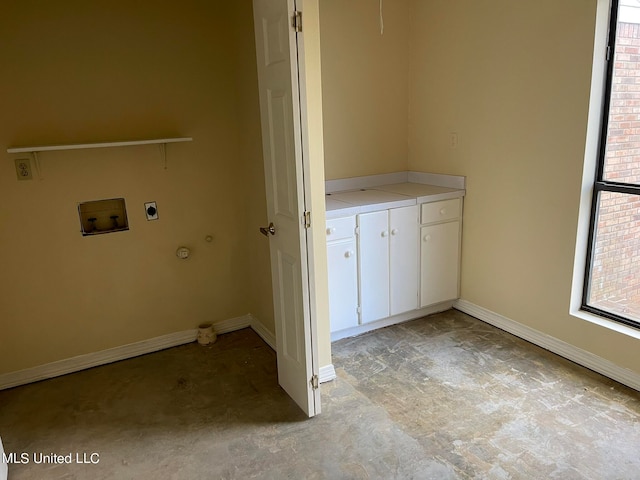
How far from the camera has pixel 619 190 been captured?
102 inches

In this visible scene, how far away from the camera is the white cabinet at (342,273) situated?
3.00 meters

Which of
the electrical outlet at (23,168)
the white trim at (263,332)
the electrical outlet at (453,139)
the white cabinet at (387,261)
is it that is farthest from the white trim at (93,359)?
the electrical outlet at (453,139)

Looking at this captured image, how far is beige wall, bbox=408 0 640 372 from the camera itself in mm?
2678

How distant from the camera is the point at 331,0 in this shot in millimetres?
3303

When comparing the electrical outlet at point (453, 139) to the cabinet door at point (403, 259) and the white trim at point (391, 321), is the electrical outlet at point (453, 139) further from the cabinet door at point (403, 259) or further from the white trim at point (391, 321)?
the white trim at point (391, 321)

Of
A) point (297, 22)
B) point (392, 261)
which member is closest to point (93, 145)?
point (297, 22)

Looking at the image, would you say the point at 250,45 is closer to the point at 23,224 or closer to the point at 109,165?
the point at 109,165

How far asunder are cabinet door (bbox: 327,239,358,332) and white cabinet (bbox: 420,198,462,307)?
22.8 inches

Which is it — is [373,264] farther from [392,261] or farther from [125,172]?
[125,172]

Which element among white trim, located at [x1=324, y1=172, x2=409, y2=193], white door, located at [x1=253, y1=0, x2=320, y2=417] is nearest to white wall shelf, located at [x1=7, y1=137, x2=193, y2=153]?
white door, located at [x1=253, y1=0, x2=320, y2=417]

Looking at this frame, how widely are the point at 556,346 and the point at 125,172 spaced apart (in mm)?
2863

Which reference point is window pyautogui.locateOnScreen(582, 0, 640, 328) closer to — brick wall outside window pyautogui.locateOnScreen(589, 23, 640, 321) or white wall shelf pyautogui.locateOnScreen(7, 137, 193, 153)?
brick wall outside window pyautogui.locateOnScreen(589, 23, 640, 321)

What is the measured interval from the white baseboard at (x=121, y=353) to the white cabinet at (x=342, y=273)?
468 millimetres

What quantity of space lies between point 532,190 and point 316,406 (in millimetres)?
1843
